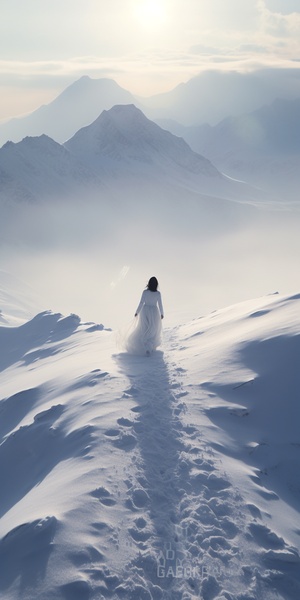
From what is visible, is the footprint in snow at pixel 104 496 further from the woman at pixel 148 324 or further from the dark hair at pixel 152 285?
the dark hair at pixel 152 285

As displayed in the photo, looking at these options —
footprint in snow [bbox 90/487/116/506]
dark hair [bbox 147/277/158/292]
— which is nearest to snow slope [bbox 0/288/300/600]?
footprint in snow [bbox 90/487/116/506]

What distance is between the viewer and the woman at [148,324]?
12.7 metres

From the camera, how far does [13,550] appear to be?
587cm

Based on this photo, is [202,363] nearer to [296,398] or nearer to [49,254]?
[296,398]

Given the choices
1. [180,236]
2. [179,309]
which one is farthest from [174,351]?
[180,236]

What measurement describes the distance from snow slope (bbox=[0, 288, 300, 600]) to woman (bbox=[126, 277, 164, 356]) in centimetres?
39

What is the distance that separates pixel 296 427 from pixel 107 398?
11.3ft

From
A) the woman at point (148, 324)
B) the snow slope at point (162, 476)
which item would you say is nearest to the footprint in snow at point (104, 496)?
the snow slope at point (162, 476)

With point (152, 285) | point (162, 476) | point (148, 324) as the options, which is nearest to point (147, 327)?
point (148, 324)

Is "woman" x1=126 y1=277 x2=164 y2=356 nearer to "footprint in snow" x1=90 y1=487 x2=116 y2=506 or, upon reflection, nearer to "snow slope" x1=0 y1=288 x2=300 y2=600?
"snow slope" x1=0 y1=288 x2=300 y2=600

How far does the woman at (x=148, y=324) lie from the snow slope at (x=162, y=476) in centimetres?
39

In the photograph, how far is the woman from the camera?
1273cm

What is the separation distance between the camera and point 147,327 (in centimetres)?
1277

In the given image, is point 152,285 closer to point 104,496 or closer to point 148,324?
point 148,324
